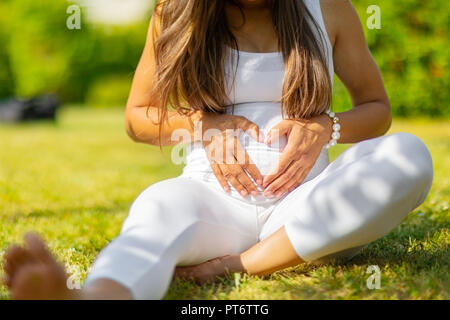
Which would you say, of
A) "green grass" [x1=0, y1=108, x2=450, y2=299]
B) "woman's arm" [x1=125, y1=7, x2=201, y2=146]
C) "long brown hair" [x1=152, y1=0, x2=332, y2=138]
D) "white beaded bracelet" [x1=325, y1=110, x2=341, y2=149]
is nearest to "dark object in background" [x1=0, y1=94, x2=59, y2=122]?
"green grass" [x1=0, y1=108, x2=450, y2=299]

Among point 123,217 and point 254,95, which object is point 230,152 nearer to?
point 254,95

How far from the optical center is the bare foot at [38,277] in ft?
5.15

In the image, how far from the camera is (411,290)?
190cm

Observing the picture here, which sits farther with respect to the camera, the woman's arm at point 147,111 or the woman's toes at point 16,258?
the woman's arm at point 147,111

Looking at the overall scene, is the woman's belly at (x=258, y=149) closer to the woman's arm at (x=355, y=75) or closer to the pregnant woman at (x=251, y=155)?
the pregnant woman at (x=251, y=155)

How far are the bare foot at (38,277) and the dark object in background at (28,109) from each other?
11629mm

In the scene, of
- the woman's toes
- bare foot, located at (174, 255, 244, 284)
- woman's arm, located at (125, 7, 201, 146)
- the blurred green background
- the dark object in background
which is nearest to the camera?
the woman's toes

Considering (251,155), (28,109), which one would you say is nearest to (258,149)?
(251,155)

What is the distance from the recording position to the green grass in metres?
1.96

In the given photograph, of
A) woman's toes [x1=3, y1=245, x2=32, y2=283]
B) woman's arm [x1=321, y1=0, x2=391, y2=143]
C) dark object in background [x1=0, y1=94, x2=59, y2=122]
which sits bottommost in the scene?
dark object in background [x1=0, y1=94, x2=59, y2=122]

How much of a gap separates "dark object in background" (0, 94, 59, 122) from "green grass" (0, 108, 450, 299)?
498 cm

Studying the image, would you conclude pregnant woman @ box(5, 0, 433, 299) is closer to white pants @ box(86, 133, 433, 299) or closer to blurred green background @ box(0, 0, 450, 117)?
white pants @ box(86, 133, 433, 299)

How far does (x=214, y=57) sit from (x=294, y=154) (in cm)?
51

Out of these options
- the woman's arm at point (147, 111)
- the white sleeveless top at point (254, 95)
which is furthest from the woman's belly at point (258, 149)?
the woman's arm at point (147, 111)
